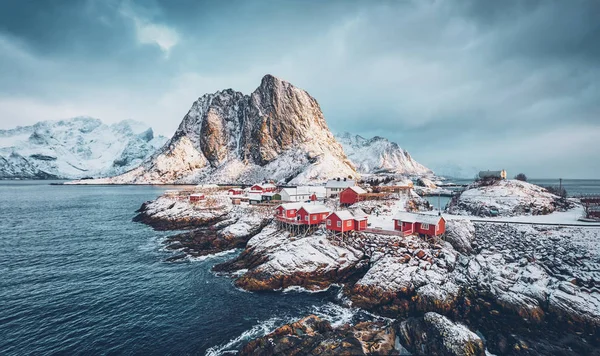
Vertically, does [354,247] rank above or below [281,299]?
above

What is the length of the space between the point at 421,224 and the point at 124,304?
38.1 meters

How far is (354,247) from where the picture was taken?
3800 centimetres

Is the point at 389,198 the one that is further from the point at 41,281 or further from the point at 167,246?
the point at 41,281

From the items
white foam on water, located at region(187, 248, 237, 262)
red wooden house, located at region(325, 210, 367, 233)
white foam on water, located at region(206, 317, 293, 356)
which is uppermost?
red wooden house, located at region(325, 210, 367, 233)

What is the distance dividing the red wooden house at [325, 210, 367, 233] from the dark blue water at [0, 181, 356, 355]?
1177 cm

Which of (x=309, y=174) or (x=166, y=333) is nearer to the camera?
(x=166, y=333)

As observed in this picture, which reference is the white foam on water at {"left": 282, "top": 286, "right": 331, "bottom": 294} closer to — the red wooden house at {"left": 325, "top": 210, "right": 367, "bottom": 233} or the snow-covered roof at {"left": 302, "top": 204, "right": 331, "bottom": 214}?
the red wooden house at {"left": 325, "top": 210, "right": 367, "bottom": 233}

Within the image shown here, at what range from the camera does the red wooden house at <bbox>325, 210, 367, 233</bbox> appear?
40.0m

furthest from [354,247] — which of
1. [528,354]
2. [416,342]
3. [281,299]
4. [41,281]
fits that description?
[41,281]

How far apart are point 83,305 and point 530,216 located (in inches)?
2626

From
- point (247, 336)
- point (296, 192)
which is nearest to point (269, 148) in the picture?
point (296, 192)

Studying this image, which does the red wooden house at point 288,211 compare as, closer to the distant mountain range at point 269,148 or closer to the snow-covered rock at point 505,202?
the snow-covered rock at point 505,202

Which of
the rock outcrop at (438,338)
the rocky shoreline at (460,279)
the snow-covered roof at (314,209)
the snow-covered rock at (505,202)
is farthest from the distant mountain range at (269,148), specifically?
the rock outcrop at (438,338)

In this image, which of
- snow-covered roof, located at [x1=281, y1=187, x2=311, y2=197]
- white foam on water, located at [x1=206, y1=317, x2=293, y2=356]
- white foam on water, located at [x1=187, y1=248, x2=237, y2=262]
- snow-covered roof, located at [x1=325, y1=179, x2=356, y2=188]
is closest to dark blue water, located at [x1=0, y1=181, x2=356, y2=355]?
→ white foam on water, located at [x1=206, y1=317, x2=293, y2=356]
